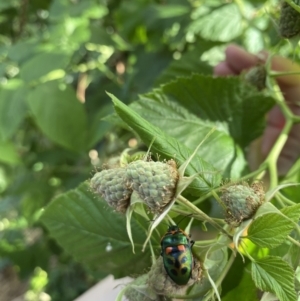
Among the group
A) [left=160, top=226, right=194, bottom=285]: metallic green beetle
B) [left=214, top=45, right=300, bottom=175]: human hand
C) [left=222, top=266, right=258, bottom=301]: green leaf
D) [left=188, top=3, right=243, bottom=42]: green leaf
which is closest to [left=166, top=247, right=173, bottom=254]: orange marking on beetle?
[left=160, top=226, right=194, bottom=285]: metallic green beetle

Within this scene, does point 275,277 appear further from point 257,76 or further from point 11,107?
point 11,107

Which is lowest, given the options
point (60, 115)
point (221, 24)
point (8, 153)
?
point (8, 153)

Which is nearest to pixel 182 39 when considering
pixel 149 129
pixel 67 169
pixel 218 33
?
pixel 218 33

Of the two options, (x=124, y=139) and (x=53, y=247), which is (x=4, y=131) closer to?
(x=124, y=139)

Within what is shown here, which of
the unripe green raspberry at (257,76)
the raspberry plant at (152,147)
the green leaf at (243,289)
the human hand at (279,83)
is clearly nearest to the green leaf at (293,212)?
the raspberry plant at (152,147)

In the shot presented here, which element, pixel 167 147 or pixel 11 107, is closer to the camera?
pixel 167 147

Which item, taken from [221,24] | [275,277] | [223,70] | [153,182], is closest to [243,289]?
[275,277]
